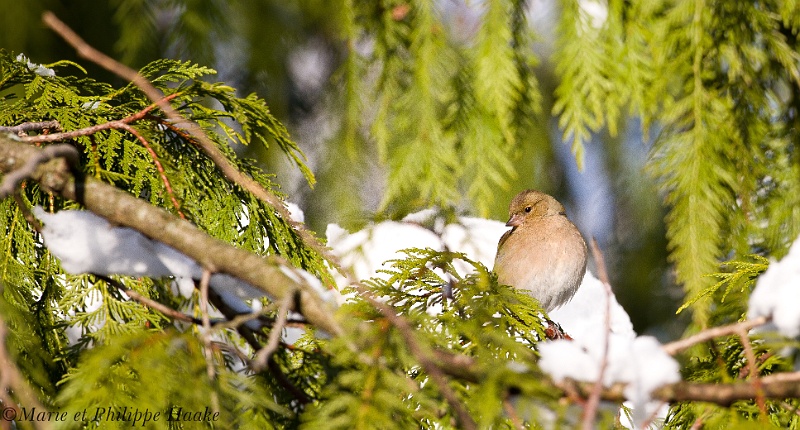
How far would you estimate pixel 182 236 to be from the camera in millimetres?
1036

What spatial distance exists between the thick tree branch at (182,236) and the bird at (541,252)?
193 cm

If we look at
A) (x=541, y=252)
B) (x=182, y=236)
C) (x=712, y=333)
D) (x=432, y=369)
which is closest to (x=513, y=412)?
(x=432, y=369)

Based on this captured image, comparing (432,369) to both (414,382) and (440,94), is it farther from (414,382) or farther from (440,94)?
(440,94)

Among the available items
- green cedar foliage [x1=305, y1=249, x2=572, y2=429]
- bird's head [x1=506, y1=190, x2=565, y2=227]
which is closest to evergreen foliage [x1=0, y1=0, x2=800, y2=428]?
green cedar foliage [x1=305, y1=249, x2=572, y2=429]

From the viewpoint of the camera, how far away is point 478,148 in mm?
2357

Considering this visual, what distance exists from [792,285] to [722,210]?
4.99 ft

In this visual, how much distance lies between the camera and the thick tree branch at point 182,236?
98 centimetres

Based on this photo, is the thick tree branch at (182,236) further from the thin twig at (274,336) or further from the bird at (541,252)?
the bird at (541,252)

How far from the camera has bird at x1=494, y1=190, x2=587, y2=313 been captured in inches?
114

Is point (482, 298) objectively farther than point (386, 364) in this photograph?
Yes

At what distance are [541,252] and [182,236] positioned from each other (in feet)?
7.09

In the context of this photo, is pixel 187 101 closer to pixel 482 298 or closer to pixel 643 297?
pixel 482 298

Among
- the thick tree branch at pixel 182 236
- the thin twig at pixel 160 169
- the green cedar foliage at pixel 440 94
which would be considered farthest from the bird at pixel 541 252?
the thick tree branch at pixel 182 236

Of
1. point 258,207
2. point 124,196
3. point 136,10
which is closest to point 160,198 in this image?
point 258,207
